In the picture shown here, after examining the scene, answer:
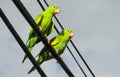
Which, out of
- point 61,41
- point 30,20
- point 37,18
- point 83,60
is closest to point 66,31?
point 61,41

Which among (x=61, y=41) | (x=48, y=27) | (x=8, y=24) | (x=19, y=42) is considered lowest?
(x=61, y=41)

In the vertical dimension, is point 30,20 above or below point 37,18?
above

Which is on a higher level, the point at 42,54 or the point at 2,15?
the point at 2,15

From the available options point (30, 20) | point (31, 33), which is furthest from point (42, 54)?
point (30, 20)

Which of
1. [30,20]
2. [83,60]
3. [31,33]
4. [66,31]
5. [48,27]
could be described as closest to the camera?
[30,20]

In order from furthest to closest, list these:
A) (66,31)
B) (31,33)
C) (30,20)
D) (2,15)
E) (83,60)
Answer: (66,31) → (31,33) → (83,60) → (30,20) → (2,15)

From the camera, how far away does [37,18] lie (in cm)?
698

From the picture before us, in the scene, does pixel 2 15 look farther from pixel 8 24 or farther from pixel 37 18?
pixel 37 18

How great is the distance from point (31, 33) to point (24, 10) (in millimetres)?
3891

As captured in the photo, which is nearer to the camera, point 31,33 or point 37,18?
point 31,33

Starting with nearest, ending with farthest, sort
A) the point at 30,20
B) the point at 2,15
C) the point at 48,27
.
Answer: the point at 2,15
the point at 30,20
the point at 48,27

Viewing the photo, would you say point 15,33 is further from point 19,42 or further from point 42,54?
point 42,54

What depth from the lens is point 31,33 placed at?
6.30 m

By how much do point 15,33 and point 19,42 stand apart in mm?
91
